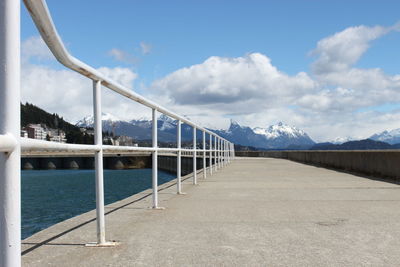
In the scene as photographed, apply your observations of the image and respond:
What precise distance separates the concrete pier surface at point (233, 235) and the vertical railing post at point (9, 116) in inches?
51.0

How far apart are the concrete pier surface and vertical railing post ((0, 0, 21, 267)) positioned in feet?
4.25

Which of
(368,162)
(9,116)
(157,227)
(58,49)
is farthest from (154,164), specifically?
(368,162)

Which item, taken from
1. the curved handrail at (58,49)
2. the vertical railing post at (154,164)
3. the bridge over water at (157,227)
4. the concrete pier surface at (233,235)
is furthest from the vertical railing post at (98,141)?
the vertical railing post at (154,164)

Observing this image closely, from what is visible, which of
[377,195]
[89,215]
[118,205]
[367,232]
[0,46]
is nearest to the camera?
[0,46]

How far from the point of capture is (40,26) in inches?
75.4

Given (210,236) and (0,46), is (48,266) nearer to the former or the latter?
(210,236)

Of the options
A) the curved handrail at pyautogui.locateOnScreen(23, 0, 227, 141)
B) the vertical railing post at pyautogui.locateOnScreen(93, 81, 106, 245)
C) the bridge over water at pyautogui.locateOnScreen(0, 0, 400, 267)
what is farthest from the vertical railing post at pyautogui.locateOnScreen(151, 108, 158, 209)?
the vertical railing post at pyautogui.locateOnScreen(93, 81, 106, 245)

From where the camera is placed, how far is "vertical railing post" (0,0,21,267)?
57.1 inches

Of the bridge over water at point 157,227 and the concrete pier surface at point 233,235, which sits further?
the concrete pier surface at point 233,235

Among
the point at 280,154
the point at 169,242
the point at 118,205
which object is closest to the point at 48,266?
the point at 169,242

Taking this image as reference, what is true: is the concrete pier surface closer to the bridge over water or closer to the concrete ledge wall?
→ the bridge over water

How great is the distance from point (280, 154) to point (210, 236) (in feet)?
115

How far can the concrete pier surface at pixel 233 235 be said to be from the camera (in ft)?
9.19

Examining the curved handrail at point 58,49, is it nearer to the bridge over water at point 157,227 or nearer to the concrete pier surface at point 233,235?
the bridge over water at point 157,227
